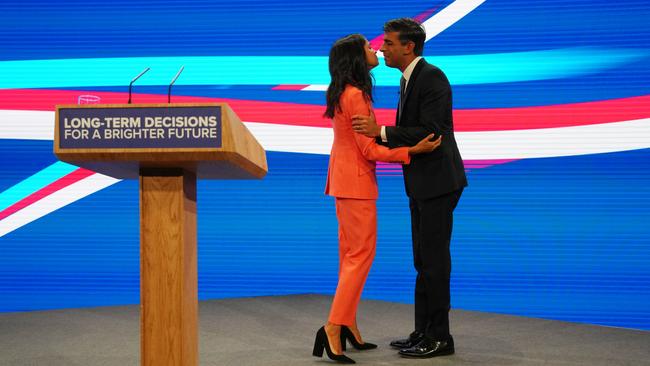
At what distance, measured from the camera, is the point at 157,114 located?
5.52 ft

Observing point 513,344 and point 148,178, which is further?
point 513,344

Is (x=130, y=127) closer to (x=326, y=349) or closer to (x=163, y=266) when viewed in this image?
(x=163, y=266)

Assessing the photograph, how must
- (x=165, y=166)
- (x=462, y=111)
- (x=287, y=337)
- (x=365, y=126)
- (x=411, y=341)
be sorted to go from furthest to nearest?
1. (x=462, y=111)
2. (x=287, y=337)
3. (x=411, y=341)
4. (x=365, y=126)
5. (x=165, y=166)

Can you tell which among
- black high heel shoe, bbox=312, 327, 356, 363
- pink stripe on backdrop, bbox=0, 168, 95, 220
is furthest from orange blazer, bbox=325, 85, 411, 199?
pink stripe on backdrop, bbox=0, 168, 95, 220

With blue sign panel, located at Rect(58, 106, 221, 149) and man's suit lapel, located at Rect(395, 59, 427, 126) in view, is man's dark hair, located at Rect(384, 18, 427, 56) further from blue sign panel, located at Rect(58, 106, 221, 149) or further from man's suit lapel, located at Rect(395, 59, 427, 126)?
blue sign panel, located at Rect(58, 106, 221, 149)

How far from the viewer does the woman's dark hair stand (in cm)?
307

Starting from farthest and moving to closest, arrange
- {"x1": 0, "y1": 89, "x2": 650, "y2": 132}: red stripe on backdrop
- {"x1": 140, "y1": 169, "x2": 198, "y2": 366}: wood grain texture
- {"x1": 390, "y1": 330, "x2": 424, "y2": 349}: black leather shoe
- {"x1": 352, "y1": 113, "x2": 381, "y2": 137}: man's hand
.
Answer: {"x1": 0, "y1": 89, "x2": 650, "y2": 132}: red stripe on backdrop, {"x1": 390, "y1": 330, "x2": 424, "y2": 349}: black leather shoe, {"x1": 352, "y1": 113, "x2": 381, "y2": 137}: man's hand, {"x1": 140, "y1": 169, "x2": 198, "y2": 366}: wood grain texture

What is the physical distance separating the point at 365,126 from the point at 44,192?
2543 mm

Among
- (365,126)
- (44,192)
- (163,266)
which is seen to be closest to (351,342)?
(365,126)

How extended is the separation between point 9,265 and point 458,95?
2.94 meters

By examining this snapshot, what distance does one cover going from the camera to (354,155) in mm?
3072

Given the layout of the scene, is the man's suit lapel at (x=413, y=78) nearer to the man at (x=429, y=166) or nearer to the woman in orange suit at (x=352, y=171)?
the man at (x=429, y=166)

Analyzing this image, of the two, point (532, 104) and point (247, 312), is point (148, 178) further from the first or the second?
point (532, 104)

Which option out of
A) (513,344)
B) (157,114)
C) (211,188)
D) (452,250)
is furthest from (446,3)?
(157,114)
